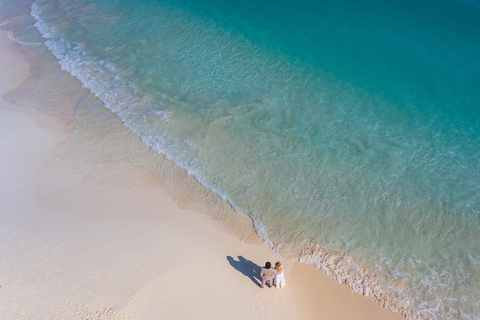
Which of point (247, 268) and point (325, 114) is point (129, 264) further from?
point (325, 114)

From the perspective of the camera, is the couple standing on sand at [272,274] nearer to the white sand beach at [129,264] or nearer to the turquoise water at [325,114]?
the white sand beach at [129,264]

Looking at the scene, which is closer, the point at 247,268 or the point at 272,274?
the point at 272,274

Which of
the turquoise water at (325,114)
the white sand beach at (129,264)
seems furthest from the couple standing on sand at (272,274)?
the turquoise water at (325,114)

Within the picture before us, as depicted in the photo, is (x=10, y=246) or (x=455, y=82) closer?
(x=10, y=246)

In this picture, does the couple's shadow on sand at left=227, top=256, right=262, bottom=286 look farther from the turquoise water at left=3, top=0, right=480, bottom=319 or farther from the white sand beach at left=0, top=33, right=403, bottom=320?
the turquoise water at left=3, top=0, right=480, bottom=319

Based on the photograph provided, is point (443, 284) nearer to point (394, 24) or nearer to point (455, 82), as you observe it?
point (455, 82)

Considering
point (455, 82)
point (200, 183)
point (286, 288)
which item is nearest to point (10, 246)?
point (200, 183)

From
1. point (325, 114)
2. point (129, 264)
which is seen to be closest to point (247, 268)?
point (129, 264)
